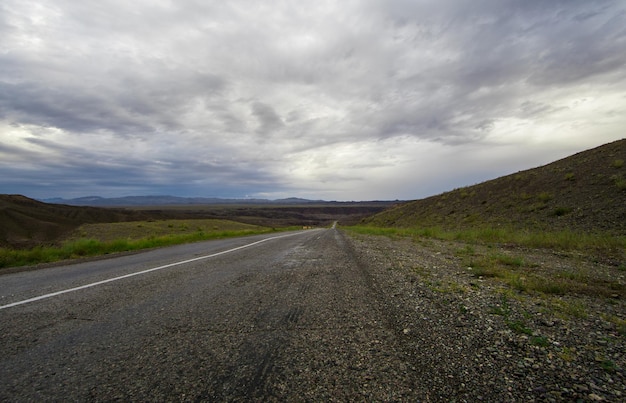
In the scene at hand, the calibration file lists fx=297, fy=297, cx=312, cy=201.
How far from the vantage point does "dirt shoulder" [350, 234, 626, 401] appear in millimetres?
2127

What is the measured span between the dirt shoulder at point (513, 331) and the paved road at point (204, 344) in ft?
1.03

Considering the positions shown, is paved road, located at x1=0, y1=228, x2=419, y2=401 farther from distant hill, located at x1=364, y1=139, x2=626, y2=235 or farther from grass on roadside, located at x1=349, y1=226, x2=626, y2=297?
distant hill, located at x1=364, y1=139, x2=626, y2=235

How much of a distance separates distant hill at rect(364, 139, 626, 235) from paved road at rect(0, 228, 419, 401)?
1255cm

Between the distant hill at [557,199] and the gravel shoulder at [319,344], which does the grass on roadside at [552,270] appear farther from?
the distant hill at [557,199]

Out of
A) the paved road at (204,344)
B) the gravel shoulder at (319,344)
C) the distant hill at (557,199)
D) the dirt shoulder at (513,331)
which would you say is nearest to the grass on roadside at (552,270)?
the dirt shoulder at (513,331)

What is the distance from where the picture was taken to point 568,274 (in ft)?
18.4

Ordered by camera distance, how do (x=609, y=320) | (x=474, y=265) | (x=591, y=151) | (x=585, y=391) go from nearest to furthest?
(x=585, y=391), (x=609, y=320), (x=474, y=265), (x=591, y=151)

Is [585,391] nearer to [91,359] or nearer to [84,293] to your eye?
[91,359]

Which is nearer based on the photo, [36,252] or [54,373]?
[54,373]

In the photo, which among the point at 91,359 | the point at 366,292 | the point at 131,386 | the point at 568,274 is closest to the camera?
the point at 131,386

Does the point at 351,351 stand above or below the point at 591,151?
below

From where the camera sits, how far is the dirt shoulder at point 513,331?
2.13 metres

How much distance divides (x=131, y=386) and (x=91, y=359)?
771 millimetres

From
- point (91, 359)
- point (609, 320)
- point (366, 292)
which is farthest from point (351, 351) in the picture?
point (609, 320)
